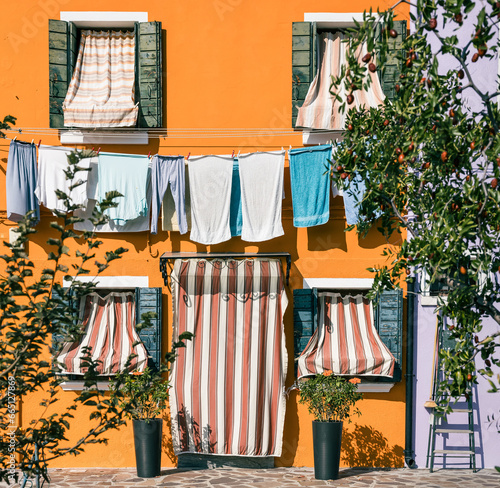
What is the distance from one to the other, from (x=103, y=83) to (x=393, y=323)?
5263 mm

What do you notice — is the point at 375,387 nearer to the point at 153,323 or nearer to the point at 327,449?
the point at 327,449

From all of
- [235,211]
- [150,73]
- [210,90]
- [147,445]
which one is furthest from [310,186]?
[147,445]

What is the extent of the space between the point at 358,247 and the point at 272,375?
2.15 meters

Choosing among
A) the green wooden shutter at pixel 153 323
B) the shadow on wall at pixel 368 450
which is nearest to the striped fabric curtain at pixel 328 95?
the green wooden shutter at pixel 153 323

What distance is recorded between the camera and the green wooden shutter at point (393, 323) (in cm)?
1033

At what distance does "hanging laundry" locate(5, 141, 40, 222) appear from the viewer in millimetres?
10094

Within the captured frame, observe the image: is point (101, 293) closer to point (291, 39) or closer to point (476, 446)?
point (291, 39)

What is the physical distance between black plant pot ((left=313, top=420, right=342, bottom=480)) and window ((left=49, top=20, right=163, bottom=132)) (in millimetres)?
4684

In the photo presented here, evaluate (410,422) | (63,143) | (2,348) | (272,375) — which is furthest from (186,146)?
(2,348)

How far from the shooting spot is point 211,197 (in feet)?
33.3

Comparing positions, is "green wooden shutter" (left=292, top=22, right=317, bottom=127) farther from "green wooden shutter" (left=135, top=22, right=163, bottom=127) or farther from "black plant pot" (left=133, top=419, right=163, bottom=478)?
"black plant pot" (left=133, top=419, right=163, bottom=478)

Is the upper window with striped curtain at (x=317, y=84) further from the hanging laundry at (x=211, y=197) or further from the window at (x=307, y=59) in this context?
the hanging laundry at (x=211, y=197)

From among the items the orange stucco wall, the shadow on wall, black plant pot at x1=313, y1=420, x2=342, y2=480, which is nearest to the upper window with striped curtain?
the orange stucco wall

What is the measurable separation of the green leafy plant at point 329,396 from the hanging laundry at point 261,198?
80.9 inches
